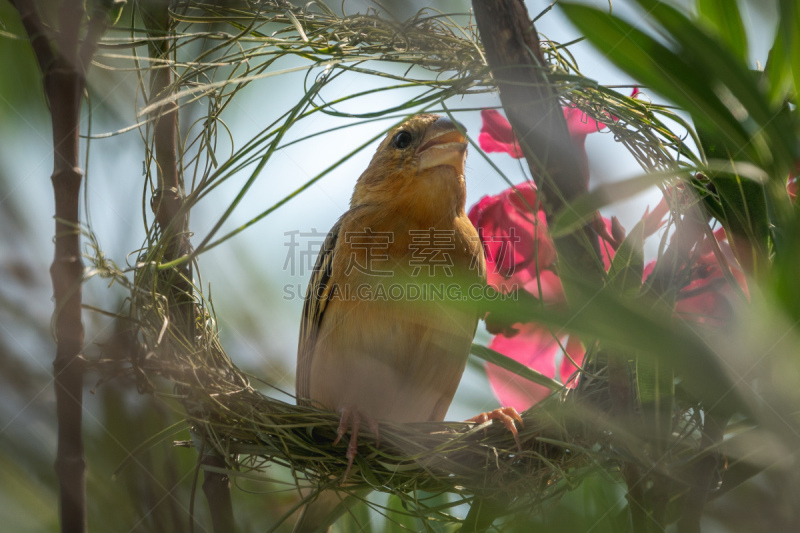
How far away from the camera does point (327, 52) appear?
1.76m

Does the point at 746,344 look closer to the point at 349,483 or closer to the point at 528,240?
the point at 528,240

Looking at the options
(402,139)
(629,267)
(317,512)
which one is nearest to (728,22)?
(629,267)

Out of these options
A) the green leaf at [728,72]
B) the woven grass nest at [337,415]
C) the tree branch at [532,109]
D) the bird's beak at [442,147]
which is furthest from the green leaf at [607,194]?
the bird's beak at [442,147]

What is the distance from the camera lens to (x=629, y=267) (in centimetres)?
133

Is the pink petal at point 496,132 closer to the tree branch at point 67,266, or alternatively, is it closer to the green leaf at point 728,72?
the green leaf at point 728,72

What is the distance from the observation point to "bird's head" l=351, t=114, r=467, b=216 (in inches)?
111

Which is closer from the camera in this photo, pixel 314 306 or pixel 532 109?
pixel 532 109

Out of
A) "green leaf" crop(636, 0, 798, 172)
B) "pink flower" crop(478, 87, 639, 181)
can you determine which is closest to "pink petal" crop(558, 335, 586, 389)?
"pink flower" crop(478, 87, 639, 181)

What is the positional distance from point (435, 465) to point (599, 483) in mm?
522

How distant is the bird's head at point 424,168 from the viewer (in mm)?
2822

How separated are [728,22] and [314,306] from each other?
2.09 meters

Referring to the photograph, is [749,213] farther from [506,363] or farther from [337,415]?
[337,415]

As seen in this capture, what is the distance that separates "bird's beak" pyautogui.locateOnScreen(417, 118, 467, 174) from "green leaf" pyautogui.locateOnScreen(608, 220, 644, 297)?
1382 millimetres

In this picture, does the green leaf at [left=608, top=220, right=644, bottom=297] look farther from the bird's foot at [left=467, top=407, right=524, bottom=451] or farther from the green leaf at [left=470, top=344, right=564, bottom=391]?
the bird's foot at [left=467, top=407, right=524, bottom=451]
